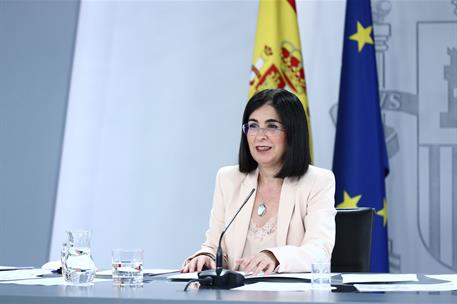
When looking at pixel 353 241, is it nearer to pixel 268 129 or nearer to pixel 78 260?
pixel 268 129

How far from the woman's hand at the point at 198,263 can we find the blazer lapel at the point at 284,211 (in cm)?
28

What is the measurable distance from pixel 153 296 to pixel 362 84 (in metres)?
3.00

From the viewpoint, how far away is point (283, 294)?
5.11 feet

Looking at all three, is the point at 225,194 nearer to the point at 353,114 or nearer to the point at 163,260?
the point at 353,114

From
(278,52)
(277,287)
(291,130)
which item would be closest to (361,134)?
(278,52)

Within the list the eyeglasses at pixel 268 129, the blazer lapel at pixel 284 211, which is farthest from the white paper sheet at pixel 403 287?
the eyeglasses at pixel 268 129

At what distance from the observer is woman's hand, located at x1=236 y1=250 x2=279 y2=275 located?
2326mm

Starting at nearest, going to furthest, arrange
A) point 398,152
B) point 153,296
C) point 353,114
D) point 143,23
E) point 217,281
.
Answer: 1. point 153,296
2. point 217,281
3. point 353,114
4. point 398,152
5. point 143,23

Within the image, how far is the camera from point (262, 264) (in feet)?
7.67

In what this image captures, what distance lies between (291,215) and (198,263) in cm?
43

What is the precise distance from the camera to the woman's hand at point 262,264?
7.63 feet

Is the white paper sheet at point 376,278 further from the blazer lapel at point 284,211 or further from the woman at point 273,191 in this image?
the blazer lapel at point 284,211

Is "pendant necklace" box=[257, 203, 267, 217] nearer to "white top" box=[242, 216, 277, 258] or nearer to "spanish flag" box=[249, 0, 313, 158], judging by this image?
"white top" box=[242, 216, 277, 258]

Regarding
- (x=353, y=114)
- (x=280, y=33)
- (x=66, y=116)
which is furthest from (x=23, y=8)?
(x=353, y=114)
